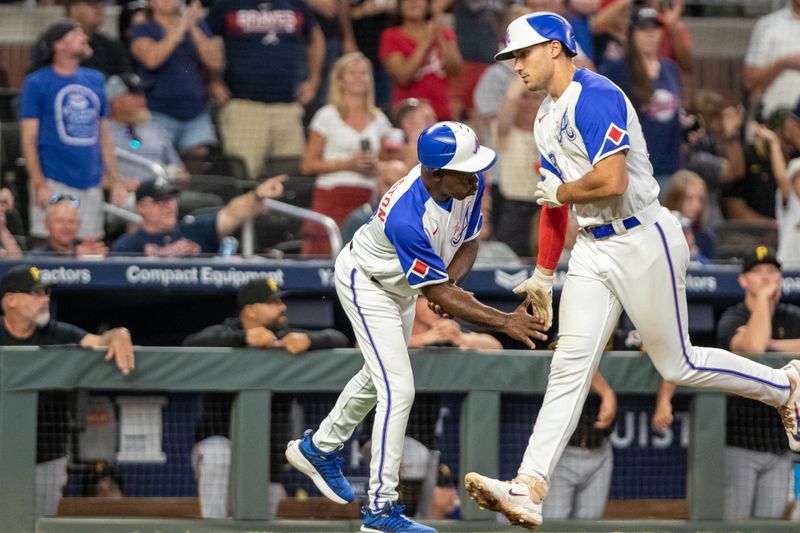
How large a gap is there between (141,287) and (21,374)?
4.02 ft

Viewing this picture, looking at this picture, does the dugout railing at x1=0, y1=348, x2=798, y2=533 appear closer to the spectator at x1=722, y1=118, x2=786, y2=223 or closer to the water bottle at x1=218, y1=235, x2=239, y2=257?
the water bottle at x1=218, y1=235, x2=239, y2=257

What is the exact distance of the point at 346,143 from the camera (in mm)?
9547

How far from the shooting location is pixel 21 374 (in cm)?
696

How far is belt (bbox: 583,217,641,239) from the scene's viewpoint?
18.7ft

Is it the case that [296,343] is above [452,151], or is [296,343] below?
below

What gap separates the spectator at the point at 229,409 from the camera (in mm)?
7160

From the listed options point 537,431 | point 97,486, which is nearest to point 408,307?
point 537,431

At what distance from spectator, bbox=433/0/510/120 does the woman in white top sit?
1.12 meters

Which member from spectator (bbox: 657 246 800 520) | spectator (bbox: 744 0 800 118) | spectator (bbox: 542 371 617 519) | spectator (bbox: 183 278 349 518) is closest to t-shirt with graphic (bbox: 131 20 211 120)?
spectator (bbox: 183 278 349 518)

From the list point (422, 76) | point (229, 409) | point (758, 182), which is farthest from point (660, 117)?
point (229, 409)

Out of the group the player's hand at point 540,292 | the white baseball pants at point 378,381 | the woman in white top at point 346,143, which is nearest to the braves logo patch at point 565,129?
the player's hand at point 540,292

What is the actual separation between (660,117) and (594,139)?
500 centimetres

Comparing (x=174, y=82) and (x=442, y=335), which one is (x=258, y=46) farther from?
(x=442, y=335)

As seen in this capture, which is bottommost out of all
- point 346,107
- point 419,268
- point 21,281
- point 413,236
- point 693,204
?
point 21,281
